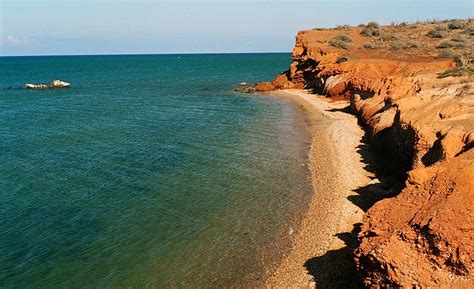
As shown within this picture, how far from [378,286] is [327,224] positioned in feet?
22.6

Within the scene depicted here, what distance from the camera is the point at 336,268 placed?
15.3 m

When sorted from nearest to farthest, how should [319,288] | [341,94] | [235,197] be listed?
[319,288] < [235,197] < [341,94]

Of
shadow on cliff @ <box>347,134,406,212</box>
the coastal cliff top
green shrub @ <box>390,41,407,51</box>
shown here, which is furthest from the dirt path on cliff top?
green shrub @ <box>390,41,407,51</box>

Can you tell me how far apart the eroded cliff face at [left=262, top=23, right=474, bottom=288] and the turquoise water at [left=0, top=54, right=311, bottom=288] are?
5.08 meters

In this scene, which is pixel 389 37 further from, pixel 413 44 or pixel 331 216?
pixel 331 216

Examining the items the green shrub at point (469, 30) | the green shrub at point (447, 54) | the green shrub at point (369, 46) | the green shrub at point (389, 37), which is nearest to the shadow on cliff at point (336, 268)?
the green shrub at point (447, 54)

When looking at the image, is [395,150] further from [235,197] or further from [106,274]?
[106,274]

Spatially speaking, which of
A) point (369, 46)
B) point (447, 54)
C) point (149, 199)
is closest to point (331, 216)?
point (149, 199)

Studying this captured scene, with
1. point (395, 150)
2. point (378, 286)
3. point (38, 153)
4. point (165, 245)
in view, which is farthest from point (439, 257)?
point (38, 153)

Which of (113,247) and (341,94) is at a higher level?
(341,94)

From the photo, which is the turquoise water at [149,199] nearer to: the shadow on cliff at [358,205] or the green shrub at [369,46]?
Result: the shadow on cliff at [358,205]

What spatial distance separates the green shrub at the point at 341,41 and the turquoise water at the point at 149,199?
28.0 metres

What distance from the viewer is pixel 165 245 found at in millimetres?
17594

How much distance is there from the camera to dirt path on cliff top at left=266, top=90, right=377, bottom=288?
15180 millimetres
